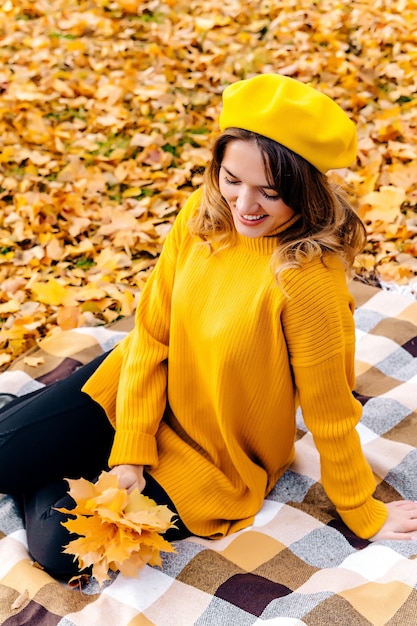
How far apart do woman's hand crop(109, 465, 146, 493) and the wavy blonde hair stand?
0.66 m

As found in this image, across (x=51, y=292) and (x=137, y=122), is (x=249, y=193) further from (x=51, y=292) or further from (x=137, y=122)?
(x=137, y=122)

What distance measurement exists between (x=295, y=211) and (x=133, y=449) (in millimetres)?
802

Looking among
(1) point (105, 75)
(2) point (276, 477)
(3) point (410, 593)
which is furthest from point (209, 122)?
(3) point (410, 593)

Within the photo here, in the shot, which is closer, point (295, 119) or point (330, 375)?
point (295, 119)

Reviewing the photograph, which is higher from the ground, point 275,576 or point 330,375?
point 330,375

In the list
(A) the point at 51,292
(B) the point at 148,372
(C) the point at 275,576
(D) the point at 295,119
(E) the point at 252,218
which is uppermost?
(D) the point at 295,119

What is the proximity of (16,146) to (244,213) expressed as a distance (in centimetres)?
293

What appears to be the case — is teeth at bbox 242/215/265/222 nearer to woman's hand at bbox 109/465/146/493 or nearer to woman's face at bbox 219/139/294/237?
woman's face at bbox 219/139/294/237

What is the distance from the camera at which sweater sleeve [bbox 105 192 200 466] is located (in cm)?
198

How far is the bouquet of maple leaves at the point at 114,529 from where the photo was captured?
1785 millimetres

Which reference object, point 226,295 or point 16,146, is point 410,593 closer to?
point 226,295

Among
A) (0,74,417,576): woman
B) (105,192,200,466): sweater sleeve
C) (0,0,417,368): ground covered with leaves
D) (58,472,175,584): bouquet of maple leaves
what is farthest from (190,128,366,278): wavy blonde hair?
(0,0,417,368): ground covered with leaves

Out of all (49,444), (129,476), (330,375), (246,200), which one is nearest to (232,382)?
(330,375)

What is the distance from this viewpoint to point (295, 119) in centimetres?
148
